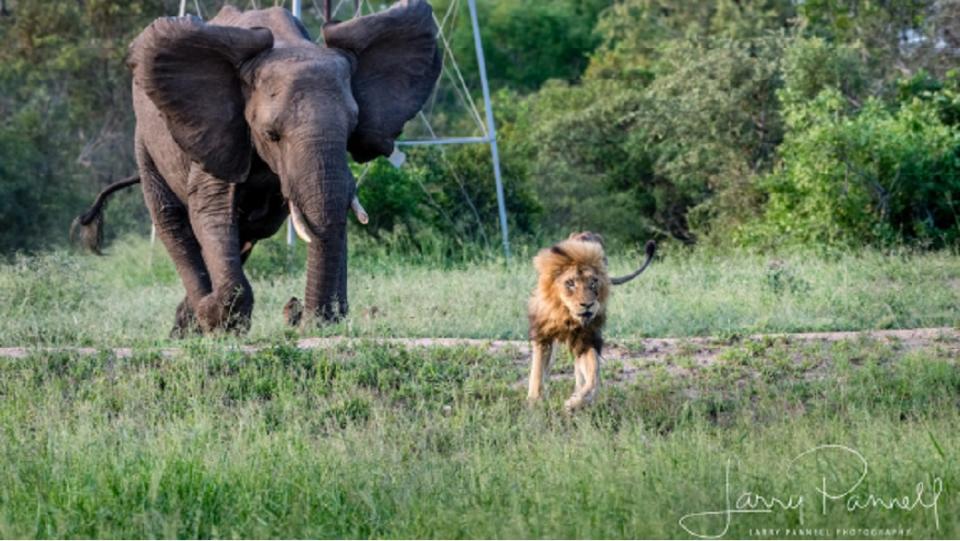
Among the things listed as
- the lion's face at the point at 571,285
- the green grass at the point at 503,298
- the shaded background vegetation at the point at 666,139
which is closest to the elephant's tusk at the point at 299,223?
the green grass at the point at 503,298

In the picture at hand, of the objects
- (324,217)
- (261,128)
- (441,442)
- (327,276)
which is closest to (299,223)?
(324,217)

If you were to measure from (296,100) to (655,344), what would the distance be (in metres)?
2.62

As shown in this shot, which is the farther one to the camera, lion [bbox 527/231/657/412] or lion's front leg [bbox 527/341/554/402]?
lion's front leg [bbox 527/341/554/402]

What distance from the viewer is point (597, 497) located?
6.77m

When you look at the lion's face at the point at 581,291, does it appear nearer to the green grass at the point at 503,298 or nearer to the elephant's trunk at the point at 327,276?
the green grass at the point at 503,298

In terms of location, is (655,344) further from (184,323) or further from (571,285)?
(184,323)

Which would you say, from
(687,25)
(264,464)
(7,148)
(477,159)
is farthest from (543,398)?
(687,25)

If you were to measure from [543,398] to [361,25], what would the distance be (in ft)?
12.0

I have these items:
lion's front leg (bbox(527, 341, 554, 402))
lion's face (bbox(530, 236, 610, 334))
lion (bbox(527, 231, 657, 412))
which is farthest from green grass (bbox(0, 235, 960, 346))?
lion's face (bbox(530, 236, 610, 334))

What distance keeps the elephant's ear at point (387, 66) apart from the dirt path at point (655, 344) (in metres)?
1.59

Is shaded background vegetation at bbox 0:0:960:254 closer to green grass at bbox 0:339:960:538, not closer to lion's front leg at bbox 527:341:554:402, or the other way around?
green grass at bbox 0:339:960:538

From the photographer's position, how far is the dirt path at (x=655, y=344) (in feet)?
32.9

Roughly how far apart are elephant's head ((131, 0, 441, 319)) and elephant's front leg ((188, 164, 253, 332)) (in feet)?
0.76

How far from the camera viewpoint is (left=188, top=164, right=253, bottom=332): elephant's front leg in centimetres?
1095
